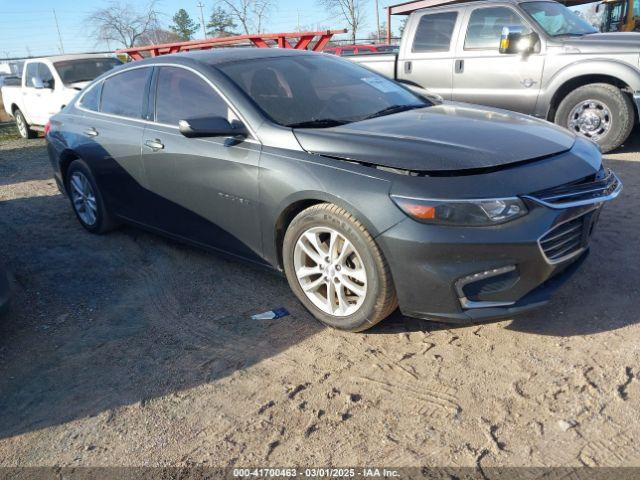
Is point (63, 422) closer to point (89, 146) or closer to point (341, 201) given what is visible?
point (341, 201)

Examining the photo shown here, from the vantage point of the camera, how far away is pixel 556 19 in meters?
7.17

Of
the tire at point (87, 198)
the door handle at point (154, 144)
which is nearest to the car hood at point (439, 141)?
the door handle at point (154, 144)

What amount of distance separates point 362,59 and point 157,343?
6352mm

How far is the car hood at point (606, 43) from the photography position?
6.39 metres

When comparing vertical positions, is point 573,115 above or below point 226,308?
above

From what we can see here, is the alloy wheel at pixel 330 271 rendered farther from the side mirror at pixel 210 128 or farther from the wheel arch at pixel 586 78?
the wheel arch at pixel 586 78

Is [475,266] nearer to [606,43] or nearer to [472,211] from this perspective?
[472,211]

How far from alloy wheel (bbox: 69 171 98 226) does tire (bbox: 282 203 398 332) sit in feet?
8.49

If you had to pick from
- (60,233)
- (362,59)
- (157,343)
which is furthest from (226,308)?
(362,59)

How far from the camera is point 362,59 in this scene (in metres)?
8.46

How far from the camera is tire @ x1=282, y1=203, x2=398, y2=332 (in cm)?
295

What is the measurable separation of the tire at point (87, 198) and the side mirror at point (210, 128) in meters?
1.88

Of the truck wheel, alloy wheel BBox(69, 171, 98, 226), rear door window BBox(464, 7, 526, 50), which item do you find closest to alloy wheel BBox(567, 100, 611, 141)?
the truck wheel

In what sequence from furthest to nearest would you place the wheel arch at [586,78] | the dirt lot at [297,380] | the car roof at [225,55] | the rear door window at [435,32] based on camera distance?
the rear door window at [435,32], the wheel arch at [586,78], the car roof at [225,55], the dirt lot at [297,380]
